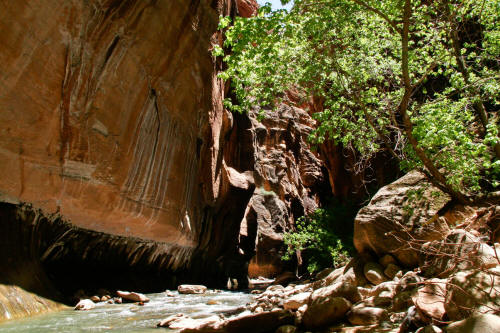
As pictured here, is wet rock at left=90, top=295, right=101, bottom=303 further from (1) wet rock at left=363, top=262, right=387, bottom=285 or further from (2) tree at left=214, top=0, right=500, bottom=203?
(1) wet rock at left=363, top=262, right=387, bottom=285

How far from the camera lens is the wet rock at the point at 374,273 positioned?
8.00 metres

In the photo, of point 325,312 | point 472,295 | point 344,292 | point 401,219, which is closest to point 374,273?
point 401,219

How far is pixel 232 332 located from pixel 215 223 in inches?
513

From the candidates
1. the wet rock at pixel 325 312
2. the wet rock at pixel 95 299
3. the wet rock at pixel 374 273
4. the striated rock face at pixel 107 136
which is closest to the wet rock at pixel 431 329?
the wet rock at pixel 325 312

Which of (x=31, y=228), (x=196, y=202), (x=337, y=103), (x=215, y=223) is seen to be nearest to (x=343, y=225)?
(x=215, y=223)

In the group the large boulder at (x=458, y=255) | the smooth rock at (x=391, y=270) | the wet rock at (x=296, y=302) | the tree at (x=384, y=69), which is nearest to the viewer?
the large boulder at (x=458, y=255)

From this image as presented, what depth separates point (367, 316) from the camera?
190 inches

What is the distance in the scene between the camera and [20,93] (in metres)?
7.29

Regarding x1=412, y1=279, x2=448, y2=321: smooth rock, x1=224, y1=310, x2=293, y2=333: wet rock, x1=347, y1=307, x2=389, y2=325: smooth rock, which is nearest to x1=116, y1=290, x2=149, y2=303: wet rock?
x1=224, y1=310, x2=293, y2=333: wet rock

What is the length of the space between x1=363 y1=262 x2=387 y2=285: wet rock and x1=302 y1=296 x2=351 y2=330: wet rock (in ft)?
10.3

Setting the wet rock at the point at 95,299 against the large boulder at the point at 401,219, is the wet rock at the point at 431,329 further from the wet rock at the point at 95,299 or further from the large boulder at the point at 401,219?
the wet rock at the point at 95,299

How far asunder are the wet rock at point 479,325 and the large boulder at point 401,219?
4.98m

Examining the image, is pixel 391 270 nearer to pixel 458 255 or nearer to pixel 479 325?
pixel 458 255

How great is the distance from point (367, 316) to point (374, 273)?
356 centimetres
